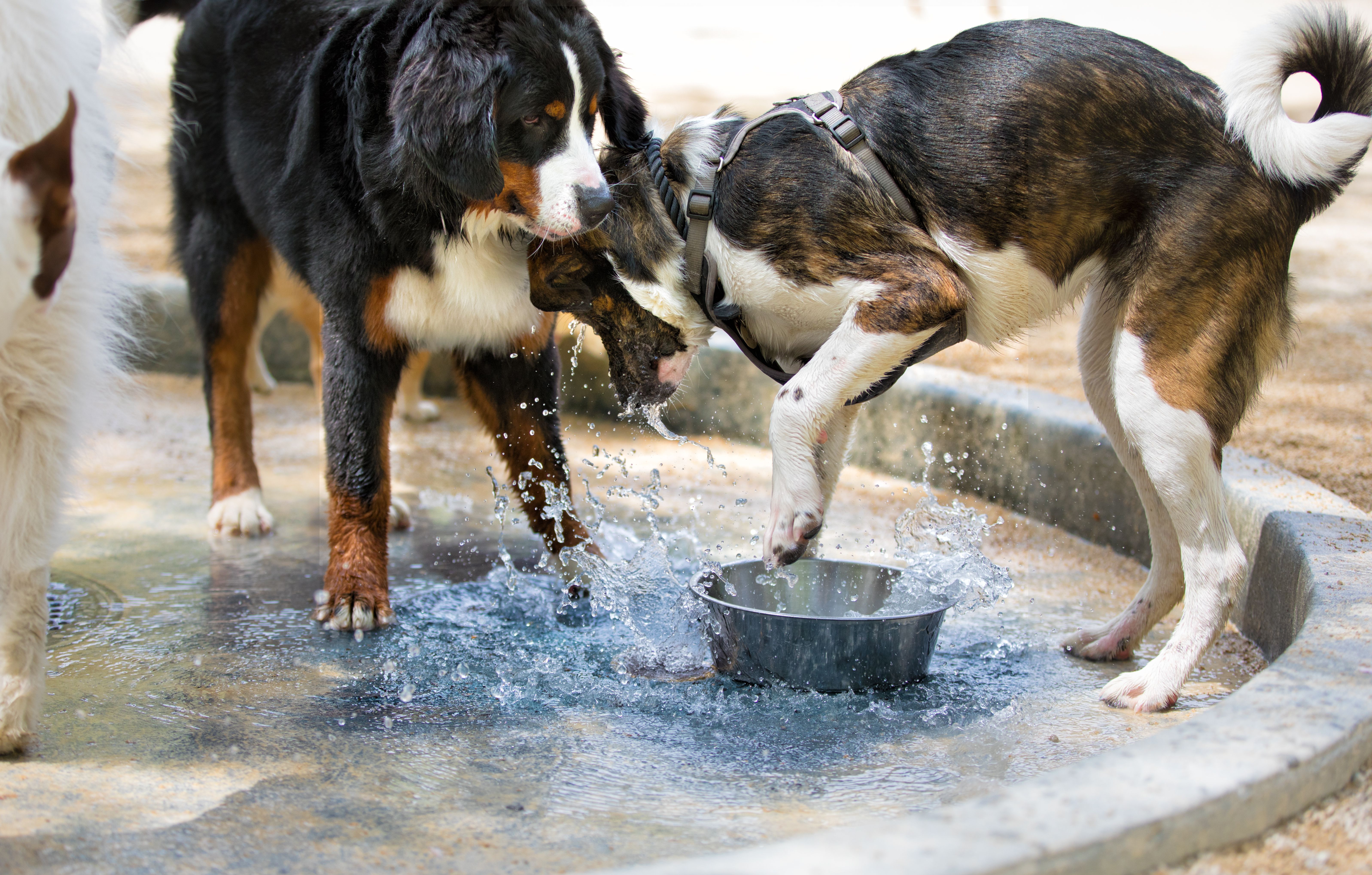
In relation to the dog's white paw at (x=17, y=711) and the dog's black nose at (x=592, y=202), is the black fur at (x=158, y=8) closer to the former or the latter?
the dog's black nose at (x=592, y=202)

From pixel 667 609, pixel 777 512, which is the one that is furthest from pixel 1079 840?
pixel 667 609

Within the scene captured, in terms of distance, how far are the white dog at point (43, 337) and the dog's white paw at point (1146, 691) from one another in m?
2.49

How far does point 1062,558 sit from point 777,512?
1.67m

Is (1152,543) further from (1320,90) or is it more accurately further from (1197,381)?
(1320,90)

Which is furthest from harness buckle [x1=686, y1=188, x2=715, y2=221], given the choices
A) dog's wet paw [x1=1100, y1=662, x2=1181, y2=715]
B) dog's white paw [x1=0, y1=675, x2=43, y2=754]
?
dog's white paw [x1=0, y1=675, x2=43, y2=754]

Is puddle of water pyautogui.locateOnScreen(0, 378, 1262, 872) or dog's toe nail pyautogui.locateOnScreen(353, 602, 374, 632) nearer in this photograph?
puddle of water pyautogui.locateOnScreen(0, 378, 1262, 872)

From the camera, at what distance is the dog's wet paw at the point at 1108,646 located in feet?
10.5

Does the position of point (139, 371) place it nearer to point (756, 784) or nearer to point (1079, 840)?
point (756, 784)

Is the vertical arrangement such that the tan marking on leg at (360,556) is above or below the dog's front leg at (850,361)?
below

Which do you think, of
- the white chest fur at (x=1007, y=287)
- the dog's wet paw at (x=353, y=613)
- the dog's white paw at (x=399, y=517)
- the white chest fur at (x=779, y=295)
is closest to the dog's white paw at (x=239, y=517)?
the dog's white paw at (x=399, y=517)

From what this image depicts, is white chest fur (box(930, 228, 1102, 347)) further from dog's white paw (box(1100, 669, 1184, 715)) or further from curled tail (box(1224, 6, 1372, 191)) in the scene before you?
dog's white paw (box(1100, 669, 1184, 715))

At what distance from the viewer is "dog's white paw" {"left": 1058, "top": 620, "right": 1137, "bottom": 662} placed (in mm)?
3209

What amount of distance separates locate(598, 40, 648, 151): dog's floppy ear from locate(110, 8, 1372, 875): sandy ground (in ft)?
4.16

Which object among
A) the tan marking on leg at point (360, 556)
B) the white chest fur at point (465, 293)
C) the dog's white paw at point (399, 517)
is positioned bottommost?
the dog's white paw at point (399, 517)
